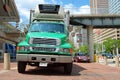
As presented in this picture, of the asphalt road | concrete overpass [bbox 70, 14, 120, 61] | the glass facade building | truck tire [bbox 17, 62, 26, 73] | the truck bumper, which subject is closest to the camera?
the asphalt road

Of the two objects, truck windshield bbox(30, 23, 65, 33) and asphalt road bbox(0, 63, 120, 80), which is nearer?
asphalt road bbox(0, 63, 120, 80)

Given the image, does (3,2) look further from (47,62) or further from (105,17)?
(47,62)

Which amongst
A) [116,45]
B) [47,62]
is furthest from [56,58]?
[116,45]

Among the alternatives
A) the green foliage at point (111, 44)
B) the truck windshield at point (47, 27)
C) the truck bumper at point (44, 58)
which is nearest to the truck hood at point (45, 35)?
the truck windshield at point (47, 27)

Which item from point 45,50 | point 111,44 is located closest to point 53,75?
point 45,50

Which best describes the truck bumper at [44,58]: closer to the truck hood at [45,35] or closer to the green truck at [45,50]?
the green truck at [45,50]

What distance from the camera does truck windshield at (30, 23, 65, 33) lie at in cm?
1553

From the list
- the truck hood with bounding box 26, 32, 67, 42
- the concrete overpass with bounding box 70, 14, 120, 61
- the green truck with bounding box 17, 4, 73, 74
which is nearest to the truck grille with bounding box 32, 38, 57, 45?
the green truck with bounding box 17, 4, 73, 74

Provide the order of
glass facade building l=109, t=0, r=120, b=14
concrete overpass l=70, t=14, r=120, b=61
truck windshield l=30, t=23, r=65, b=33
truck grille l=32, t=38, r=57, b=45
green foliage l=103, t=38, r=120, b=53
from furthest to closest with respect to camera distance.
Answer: green foliage l=103, t=38, r=120, b=53
glass facade building l=109, t=0, r=120, b=14
concrete overpass l=70, t=14, r=120, b=61
truck windshield l=30, t=23, r=65, b=33
truck grille l=32, t=38, r=57, b=45

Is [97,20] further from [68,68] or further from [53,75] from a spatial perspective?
[53,75]

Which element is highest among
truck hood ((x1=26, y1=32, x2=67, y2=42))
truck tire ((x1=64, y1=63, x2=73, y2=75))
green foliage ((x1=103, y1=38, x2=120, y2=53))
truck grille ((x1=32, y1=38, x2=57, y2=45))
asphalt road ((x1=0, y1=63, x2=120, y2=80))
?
green foliage ((x1=103, y1=38, x2=120, y2=53))

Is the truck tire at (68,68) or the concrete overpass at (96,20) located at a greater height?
the concrete overpass at (96,20)

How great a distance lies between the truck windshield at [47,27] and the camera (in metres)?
→ 15.5

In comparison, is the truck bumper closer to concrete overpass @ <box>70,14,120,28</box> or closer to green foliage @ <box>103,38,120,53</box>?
concrete overpass @ <box>70,14,120,28</box>
